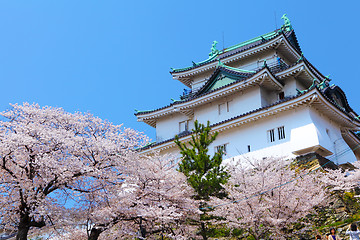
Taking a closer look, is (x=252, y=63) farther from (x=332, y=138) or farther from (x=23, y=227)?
(x=23, y=227)

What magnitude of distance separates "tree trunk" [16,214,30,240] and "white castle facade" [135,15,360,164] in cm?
1269

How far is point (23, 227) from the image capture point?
14.7 meters

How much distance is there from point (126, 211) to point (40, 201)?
3388 millimetres

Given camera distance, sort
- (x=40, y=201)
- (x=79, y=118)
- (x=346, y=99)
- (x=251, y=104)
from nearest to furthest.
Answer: (x=40, y=201) → (x=79, y=118) → (x=251, y=104) → (x=346, y=99)

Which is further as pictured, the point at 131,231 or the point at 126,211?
the point at 131,231

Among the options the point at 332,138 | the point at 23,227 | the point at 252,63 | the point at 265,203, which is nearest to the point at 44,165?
the point at 23,227

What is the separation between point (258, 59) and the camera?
31.8m

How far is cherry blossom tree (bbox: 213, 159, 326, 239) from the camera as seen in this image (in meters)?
15.1

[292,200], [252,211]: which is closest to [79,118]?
[252,211]

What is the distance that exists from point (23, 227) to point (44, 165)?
8.16 ft

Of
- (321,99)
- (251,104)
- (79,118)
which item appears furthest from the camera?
(251,104)

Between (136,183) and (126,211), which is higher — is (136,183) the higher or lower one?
the higher one

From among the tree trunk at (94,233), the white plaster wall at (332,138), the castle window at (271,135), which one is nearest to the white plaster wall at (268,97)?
the castle window at (271,135)

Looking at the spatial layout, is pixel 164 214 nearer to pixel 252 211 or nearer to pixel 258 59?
pixel 252 211
